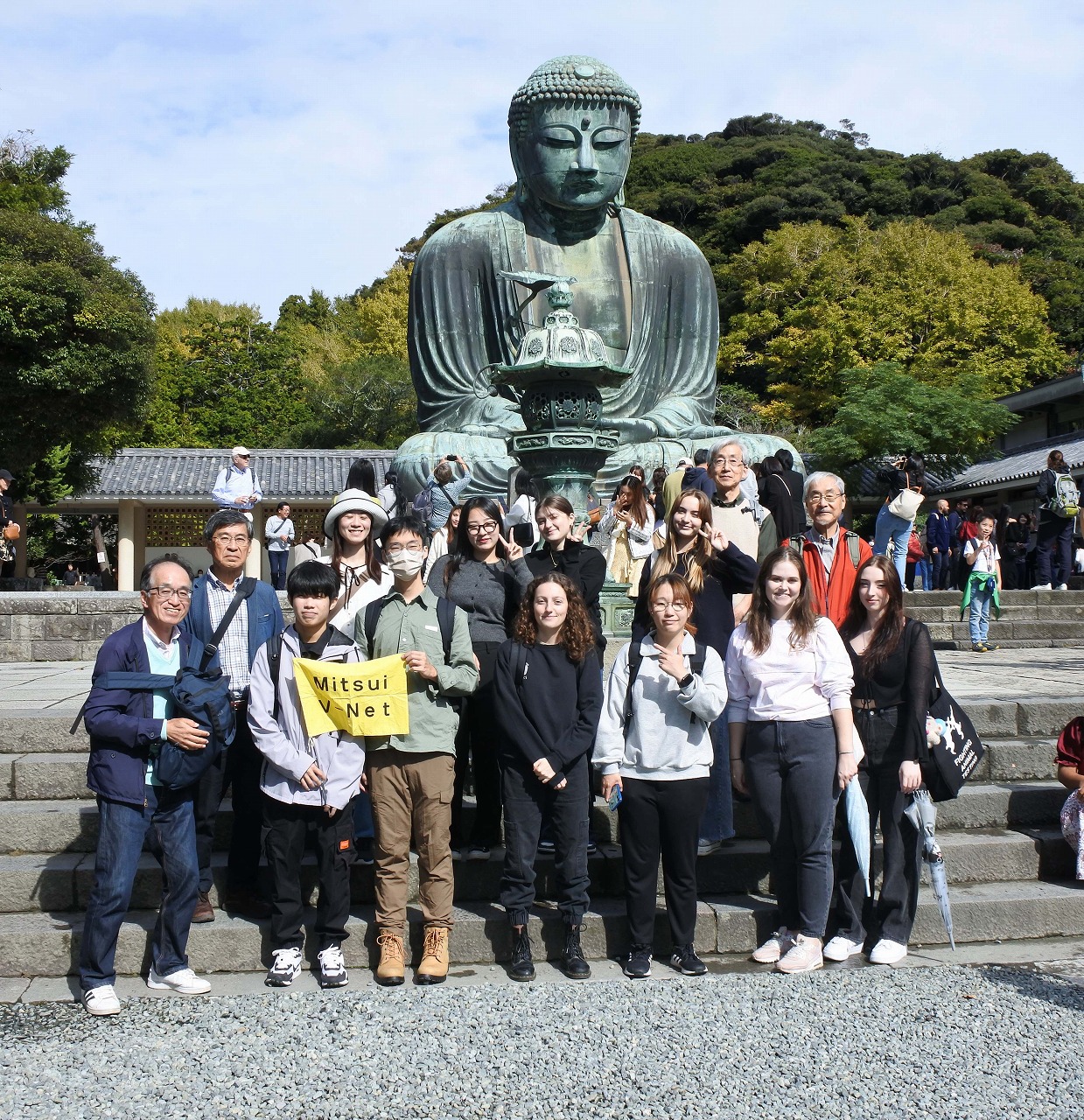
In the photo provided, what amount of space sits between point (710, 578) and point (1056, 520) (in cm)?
828

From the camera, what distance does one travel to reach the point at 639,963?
3760mm

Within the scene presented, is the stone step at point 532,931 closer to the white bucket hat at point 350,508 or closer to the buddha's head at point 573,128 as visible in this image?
the white bucket hat at point 350,508

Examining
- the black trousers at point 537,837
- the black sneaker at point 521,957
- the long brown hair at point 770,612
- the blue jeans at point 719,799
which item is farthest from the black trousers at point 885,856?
the black sneaker at point 521,957

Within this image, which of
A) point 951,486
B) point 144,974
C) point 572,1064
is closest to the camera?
point 572,1064

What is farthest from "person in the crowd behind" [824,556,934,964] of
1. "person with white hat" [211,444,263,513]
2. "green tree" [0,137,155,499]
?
"green tree" [0,137,155,499]

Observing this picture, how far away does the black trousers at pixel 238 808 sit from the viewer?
395cm

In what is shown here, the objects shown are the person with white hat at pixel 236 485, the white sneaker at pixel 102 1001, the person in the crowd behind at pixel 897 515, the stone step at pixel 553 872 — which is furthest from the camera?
the person with white hat at pixel 236 485

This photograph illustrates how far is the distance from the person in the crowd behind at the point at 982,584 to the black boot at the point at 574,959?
6259 mm

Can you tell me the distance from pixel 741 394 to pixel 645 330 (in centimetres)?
1309

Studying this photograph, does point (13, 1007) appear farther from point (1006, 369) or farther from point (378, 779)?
point (1006, 369)

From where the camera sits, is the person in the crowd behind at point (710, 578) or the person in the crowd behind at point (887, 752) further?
the person in the crowd behind at point (710, 578)

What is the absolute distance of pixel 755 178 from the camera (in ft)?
124

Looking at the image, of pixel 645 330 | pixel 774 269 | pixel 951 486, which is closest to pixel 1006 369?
pixel 951 486

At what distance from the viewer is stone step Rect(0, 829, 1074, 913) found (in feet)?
13.4
